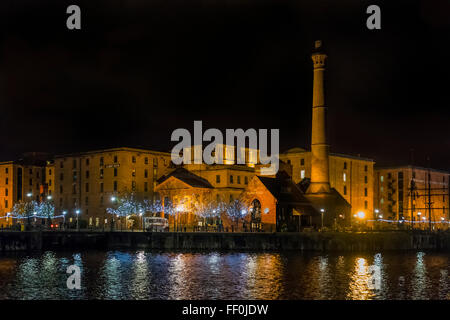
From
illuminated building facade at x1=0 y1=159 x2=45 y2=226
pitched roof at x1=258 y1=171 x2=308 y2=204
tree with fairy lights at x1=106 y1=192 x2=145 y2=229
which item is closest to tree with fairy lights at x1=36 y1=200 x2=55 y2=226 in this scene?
tree with fairy lights at x1=106 y1=192 x2=145 y2=229

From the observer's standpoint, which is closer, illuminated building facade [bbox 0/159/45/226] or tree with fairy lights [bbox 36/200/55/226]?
tree with fairy lights [bbox 36/200/55/226]

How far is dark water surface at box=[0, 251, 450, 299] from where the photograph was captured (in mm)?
40438

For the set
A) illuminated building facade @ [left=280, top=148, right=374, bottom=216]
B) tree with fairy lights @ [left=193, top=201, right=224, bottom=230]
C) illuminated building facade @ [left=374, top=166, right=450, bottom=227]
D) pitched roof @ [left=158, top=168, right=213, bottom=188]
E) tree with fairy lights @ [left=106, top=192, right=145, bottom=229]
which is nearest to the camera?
tree with fairy lights @ [left=193, top=201, right=224, bottom=230]

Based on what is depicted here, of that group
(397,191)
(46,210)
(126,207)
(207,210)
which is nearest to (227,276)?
(207,210)

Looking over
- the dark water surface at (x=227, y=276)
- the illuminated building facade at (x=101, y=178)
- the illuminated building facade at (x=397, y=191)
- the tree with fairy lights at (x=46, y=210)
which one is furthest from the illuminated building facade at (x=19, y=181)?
the illuminated building facade at (x=397, y=191)

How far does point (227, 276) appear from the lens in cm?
4812

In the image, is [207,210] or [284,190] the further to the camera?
[207,210]

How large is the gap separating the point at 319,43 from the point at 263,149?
48.4 meters

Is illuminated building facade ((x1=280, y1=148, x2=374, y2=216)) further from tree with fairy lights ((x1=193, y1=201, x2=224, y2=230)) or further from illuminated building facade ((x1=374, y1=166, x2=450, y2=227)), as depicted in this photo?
tree with fairy lights ((x1=193, y1=201, x2=224, y2=230))

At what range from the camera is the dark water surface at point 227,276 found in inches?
1592

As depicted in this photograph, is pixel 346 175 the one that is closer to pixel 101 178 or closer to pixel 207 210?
pixel 207 210

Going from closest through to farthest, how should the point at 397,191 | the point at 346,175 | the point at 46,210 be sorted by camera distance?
the point at 46,210 < the point at 346,175 < the point at 397,191

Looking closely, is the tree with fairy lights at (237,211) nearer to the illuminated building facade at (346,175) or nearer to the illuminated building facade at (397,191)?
the illuminated building facade at (346,175)
